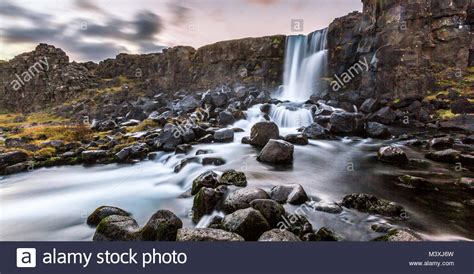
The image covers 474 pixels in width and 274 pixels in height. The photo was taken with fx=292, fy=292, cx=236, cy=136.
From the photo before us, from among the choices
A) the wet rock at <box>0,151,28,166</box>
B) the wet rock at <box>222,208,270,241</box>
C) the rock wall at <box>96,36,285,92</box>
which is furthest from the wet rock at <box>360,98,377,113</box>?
the wet rock at <box>0,151,28,166</box>

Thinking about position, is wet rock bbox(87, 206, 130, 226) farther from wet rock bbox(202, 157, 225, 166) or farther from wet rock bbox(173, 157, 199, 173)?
wet rock bbox(202, 157, 225, 166)

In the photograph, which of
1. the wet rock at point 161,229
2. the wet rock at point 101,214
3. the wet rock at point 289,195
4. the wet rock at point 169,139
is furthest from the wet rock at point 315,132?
the wet rock at point 161,229

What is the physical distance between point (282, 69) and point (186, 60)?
76.3ft

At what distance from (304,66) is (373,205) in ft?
110

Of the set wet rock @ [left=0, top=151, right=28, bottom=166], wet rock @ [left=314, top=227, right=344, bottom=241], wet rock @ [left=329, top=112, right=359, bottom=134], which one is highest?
wet rock @ [left=329, top=112, right=359, bottom=134]

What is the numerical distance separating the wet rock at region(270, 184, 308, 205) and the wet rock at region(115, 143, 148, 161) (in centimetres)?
954

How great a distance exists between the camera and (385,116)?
2266cm

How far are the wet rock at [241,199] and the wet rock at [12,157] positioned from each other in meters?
12.9

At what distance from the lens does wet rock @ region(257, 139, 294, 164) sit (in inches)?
480

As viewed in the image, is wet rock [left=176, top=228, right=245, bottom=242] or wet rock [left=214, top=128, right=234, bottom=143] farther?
wet rock [left=214, top=128, right=234, bottom=143]

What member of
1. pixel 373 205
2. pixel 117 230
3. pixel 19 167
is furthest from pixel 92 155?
pixel 373 205

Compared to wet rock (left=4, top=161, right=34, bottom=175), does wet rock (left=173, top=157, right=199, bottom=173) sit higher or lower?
higher

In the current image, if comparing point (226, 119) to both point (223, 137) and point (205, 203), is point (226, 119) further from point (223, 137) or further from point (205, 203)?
point (205, 203)

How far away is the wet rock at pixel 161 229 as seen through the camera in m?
5.76
